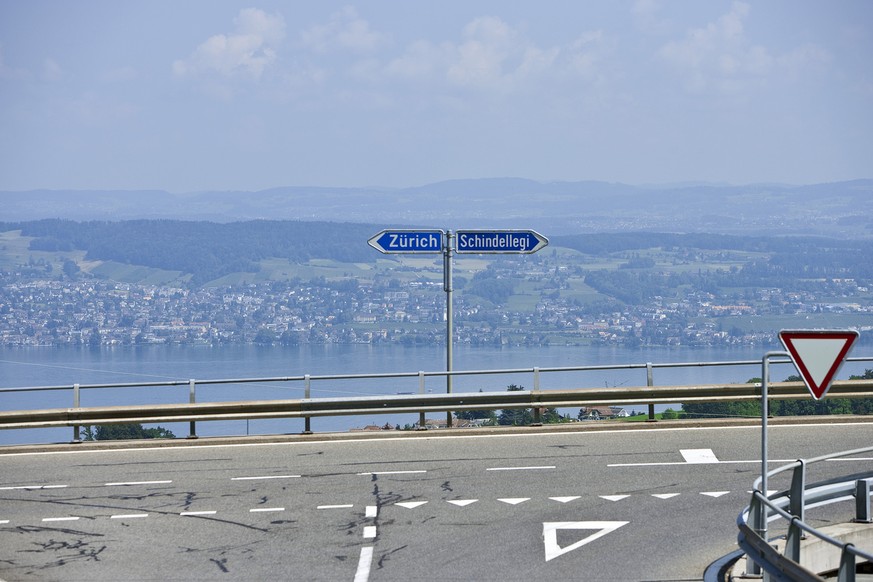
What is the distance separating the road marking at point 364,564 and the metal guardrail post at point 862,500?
204 inches

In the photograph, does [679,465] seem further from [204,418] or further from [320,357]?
[320,357]

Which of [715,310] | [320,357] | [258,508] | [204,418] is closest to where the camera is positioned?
[258,508]

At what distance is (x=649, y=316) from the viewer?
161 meters

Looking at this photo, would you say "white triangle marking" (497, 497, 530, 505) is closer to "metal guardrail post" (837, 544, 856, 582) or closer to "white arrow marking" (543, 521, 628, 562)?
"white arrow marking" (543, 521, 628, 562)

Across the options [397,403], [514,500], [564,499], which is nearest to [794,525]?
[564,499]

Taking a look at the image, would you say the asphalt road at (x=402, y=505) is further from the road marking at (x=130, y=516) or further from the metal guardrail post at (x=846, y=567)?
the metal guardrail post at (x=846, y=567)

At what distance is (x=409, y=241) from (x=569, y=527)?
954 centimetres

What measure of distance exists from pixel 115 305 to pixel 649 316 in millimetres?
75313

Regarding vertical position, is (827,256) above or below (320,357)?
above

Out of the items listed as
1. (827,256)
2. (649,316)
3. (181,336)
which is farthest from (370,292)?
(827,256)

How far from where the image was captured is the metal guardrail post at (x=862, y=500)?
13.3 meters

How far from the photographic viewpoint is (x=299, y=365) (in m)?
130

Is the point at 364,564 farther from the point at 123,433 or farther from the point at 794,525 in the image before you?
the point at 123,433

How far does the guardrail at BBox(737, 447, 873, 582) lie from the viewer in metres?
9.11
